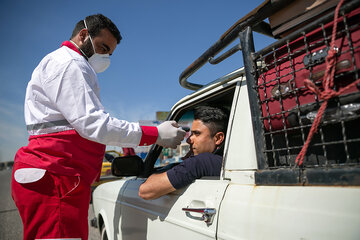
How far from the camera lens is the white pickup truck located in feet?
2.93

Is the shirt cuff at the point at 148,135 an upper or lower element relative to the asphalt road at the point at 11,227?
upper

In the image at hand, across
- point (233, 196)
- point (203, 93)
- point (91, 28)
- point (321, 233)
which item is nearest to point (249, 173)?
point (233, 196)

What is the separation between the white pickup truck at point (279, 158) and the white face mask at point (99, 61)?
929 millimetres

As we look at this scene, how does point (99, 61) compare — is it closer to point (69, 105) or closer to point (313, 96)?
point (69, 105)

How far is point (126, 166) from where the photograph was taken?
1.90 meters

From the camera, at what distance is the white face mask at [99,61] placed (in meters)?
2.08

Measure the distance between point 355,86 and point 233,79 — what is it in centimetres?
73

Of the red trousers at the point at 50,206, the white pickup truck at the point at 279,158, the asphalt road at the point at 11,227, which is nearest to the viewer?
the white pickup truck at the point at 279,158

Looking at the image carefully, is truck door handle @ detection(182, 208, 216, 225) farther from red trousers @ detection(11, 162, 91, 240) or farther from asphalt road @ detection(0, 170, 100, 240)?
asphalt road @ detection(0, 170, 100, 240)

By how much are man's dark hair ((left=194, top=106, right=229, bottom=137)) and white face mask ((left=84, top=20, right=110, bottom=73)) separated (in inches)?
36.2

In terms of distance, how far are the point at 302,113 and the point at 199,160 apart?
2.64 feet

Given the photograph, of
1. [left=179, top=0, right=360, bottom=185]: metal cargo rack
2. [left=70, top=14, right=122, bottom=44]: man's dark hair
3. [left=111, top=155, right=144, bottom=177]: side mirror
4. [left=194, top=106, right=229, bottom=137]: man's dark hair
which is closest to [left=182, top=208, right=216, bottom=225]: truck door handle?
[left=179, top=0, right=360, bottom=185]: metal cargo rack

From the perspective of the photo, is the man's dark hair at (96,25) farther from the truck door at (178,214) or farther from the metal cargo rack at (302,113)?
the truck door at (178,214)

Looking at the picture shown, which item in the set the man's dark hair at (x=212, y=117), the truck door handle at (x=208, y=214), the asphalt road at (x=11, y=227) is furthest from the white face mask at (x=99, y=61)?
the asphalt road at (x=11, y=227)
